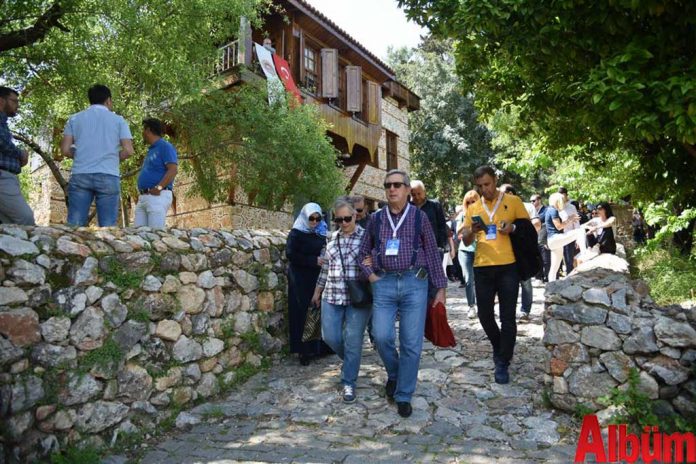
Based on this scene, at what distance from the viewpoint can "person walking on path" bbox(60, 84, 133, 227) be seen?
4363 mm

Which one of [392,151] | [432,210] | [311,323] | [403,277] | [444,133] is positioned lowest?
[311,323]

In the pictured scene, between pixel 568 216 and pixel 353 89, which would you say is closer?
pixel 568 216

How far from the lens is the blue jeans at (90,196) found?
14.2 feet

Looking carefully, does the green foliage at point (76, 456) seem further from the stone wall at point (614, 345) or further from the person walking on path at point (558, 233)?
the person walking on path at point (558, 233)

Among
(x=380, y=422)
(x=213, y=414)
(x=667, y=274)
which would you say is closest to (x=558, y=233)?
(x=667, y=274)

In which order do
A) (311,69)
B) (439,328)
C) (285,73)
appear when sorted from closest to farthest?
(439,328) < (285,73) < (311,69)

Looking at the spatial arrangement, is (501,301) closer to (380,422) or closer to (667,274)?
(380,422)

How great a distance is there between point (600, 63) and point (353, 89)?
10735mm

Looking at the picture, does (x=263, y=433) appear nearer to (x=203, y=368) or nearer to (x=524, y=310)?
(x=203, y=368)

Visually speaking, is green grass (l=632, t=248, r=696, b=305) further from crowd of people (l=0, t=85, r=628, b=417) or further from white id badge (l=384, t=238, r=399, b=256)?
white id badge (l=384, t=238, r=399, b=256)

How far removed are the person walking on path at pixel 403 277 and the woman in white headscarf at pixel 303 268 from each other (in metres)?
1.32

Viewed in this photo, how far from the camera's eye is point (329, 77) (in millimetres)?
12852

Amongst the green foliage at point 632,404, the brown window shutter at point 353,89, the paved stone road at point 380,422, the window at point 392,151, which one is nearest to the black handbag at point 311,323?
the paved stone road at point 380,422

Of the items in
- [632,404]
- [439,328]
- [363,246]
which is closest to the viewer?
[632,404]
